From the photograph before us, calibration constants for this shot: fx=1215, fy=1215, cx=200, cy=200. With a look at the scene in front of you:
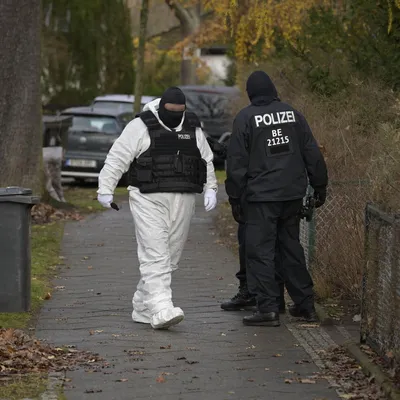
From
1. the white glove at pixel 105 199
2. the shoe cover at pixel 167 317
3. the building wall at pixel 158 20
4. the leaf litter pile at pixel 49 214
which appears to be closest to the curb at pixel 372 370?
the shoe cover at pixel 167 317

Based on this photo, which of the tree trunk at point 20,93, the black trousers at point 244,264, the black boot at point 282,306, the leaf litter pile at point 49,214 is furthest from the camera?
the leaf litter pile at point 49,214

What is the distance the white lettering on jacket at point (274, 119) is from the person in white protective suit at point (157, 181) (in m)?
0.57

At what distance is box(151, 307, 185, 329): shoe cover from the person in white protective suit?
13 centimetres

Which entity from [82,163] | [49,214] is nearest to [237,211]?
[49,214]

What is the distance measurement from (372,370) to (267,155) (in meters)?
2.29

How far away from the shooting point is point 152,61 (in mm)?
52719

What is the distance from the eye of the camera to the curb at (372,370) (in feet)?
21.8

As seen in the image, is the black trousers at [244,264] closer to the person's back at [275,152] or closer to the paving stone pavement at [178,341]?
the paving stone pavement at [178,341]

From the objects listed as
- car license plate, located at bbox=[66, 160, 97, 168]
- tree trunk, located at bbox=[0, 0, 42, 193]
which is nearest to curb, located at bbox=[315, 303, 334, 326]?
tree trunk, located at bbox=[0, 0, 42, 193]

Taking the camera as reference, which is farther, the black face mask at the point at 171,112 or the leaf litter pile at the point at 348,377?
the black face mask at the point at 171,112

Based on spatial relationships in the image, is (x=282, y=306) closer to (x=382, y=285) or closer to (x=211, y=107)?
(x=382, y=285)

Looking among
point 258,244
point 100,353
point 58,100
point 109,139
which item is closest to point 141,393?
point 100,353

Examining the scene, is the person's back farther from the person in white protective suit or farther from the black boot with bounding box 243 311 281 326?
the black boot with bounding box 243 311 281 326

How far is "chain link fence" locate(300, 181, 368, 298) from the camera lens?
9719mm
